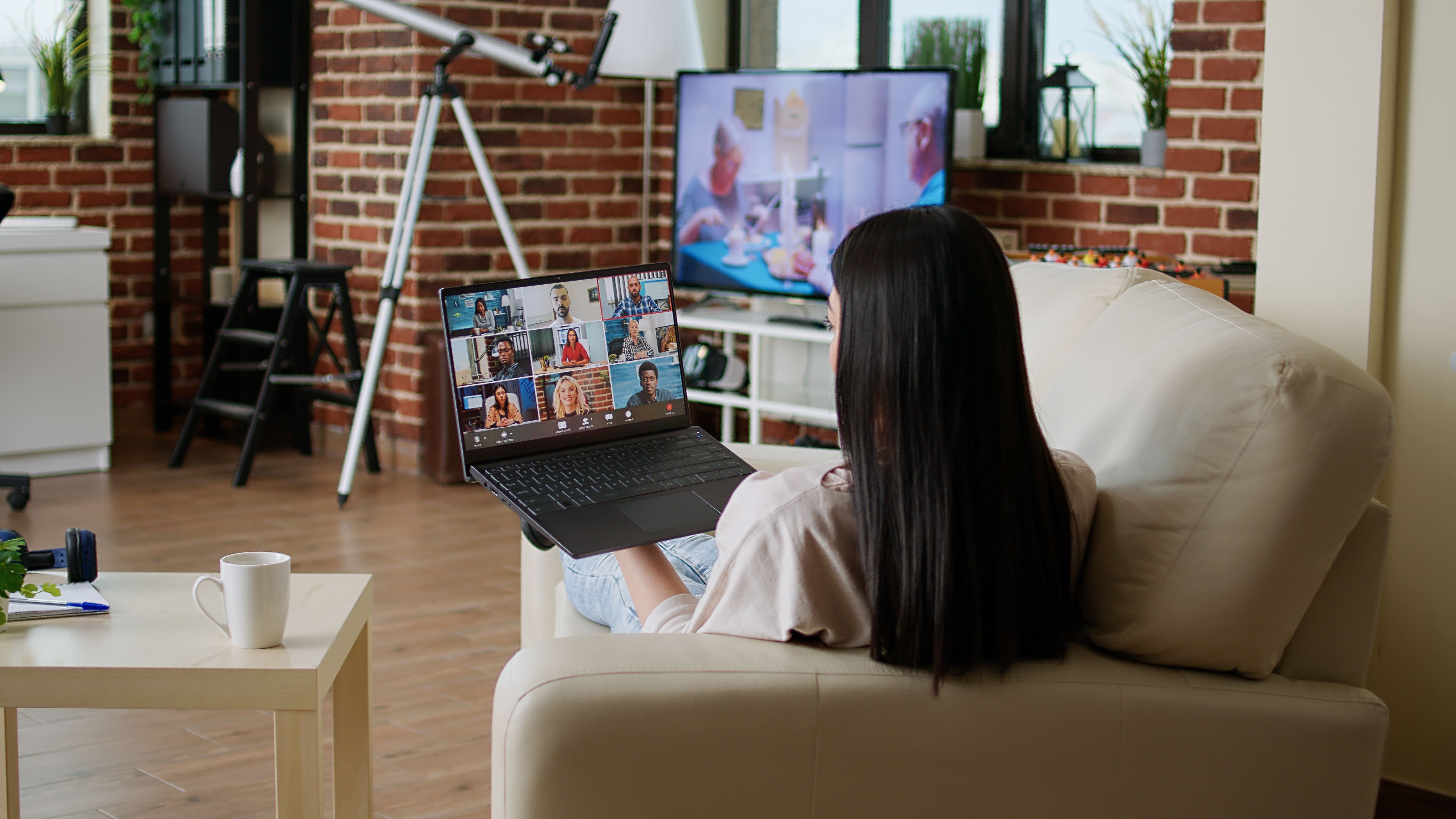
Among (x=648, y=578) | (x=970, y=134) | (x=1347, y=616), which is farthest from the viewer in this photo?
(x=970, y=134)

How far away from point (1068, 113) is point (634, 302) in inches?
96.6

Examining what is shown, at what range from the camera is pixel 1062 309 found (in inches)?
73.0

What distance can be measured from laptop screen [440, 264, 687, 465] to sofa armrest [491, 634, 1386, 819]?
58 cm

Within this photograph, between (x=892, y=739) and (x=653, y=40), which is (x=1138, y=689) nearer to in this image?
(x=892, y=739)

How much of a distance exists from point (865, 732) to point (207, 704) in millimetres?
701

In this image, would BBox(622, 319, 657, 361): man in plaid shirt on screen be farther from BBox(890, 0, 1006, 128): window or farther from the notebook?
BBox(890, 0, 1006, 128): window

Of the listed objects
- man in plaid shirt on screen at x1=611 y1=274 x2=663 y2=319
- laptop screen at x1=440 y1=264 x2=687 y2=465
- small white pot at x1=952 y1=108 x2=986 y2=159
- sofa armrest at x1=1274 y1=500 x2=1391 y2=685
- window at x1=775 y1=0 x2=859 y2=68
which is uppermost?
window at x1=775 y1=0 x2=859 y2=68

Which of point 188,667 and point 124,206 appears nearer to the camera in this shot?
point 188,667

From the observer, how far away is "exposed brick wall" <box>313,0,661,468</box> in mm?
4445

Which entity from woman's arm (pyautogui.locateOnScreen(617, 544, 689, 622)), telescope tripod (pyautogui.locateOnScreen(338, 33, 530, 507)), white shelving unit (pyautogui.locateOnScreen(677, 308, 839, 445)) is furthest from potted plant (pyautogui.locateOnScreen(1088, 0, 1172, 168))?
woman's arm (pyautogui.locateOnScreen(617, 544, 689, 622))

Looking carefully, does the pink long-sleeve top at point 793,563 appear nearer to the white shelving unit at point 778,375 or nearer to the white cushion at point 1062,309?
the white cushion at point 1062,309

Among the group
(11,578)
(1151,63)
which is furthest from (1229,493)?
(1151,63)

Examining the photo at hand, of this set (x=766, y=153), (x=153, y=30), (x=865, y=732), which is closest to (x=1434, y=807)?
(x=865, y=732)

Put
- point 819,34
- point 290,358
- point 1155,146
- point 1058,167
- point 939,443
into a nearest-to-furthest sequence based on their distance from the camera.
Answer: point 939,443 → point 1155,146 → point 1058,167 → point 819,34 → point 290,358
